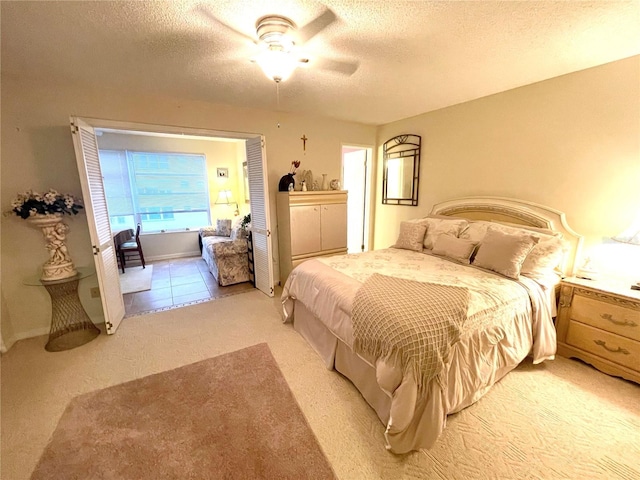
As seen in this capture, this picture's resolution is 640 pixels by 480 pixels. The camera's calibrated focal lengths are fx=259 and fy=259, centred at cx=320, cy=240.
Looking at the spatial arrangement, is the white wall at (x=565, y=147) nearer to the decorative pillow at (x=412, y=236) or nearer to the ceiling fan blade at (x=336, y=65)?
the decorative pillow at (x=412, y=236)

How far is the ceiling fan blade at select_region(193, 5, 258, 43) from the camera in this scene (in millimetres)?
1459

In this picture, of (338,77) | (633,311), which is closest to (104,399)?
(338,77)

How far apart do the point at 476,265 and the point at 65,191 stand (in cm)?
409

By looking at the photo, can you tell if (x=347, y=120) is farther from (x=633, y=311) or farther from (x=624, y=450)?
(x=624, y=450)

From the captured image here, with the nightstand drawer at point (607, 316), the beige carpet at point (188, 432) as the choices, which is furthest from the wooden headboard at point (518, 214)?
the beige carpet at point (188, 432)

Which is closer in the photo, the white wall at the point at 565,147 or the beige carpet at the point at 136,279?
the white wall at the point at 565,147

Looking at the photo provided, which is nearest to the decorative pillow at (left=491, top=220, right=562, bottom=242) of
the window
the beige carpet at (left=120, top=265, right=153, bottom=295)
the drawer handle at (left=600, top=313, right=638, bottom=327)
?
the drawer handle at (left=600, top=313, right=638, bottom=327)

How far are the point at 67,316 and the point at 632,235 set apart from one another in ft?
16.6

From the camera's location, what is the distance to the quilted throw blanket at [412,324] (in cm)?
142

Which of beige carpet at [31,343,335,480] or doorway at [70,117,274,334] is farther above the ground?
doorway at [70,117,274,334]

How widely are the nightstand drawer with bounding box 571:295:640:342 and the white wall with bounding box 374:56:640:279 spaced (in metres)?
0.49

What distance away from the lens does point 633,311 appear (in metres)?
1.86

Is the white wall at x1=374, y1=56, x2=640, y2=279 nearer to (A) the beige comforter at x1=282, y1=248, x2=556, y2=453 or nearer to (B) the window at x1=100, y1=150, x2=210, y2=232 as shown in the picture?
(A) the beige comforter at x1=282, y1=248, x2=556, y2=453

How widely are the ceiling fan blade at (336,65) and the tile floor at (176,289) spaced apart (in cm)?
299
